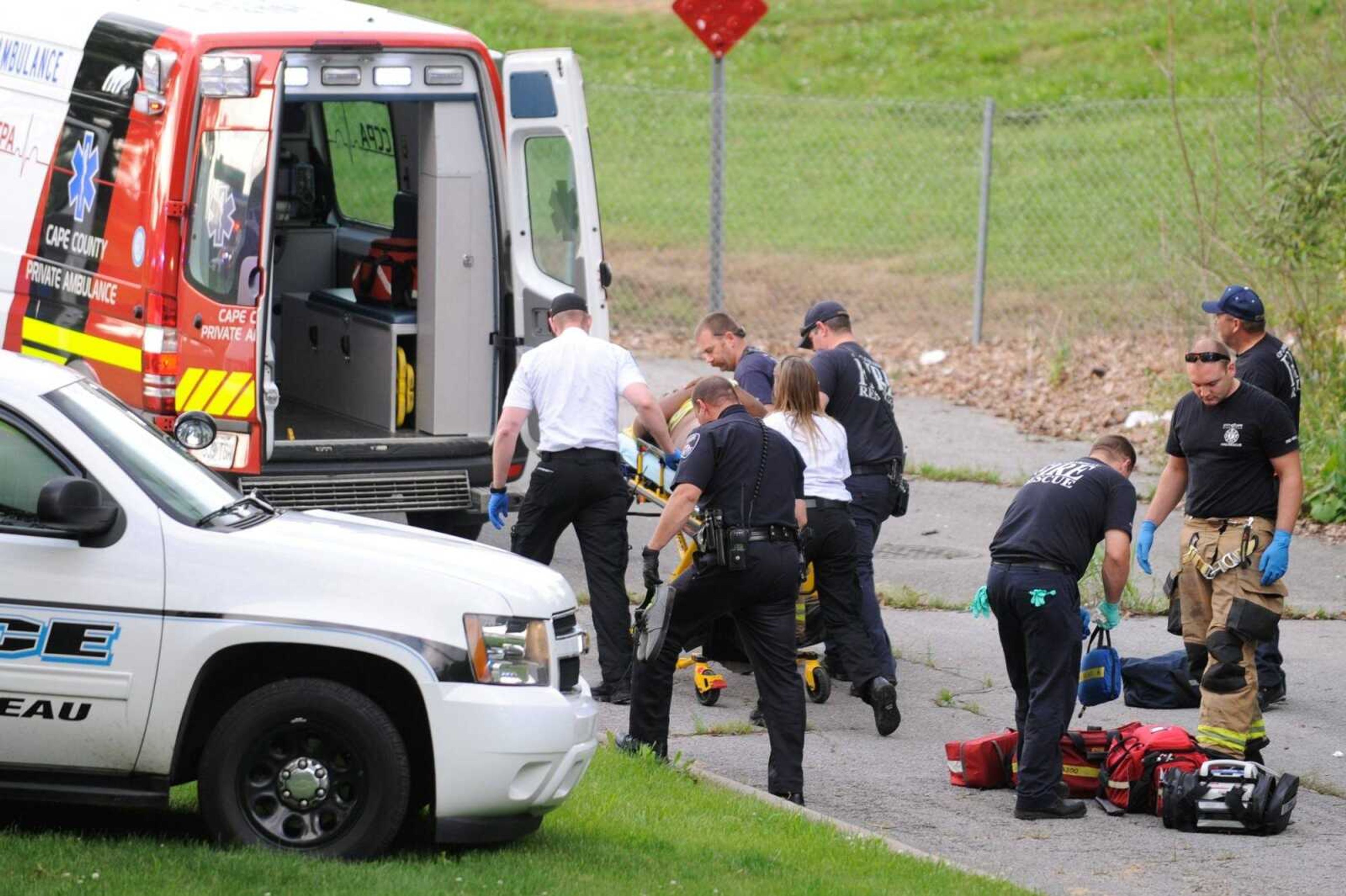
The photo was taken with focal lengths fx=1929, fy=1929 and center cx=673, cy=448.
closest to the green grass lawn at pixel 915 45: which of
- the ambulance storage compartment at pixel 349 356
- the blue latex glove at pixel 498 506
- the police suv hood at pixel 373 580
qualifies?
the ambulance storage compartment at pixel 349 356

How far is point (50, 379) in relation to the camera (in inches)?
244

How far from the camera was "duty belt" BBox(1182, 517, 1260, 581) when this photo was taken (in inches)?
323

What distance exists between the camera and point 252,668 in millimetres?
5945

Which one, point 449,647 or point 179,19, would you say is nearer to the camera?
point 449,647

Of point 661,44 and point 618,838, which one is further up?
point 661,44

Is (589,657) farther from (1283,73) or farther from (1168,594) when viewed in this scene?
(1283,73)

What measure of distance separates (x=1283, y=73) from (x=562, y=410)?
6.89m

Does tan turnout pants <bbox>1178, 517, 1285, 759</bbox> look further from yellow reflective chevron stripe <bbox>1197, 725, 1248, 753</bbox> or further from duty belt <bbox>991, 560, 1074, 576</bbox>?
duty belt <bbox>991, 560, 1074, 576</bbox>

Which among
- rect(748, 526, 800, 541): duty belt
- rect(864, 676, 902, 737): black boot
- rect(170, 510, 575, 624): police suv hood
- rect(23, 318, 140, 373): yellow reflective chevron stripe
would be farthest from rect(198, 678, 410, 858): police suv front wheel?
rect(23, 318, 140, 373): yellow reflective chevron stripe

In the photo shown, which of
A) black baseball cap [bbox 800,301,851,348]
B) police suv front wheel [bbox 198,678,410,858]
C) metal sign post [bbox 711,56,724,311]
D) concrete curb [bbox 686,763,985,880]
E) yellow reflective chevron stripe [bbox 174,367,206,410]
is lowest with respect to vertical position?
concrete curb [bbox 686,763,985,880]

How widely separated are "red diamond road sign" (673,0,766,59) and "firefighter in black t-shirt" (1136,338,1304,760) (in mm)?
5157

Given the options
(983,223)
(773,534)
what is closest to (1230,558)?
(773,534)

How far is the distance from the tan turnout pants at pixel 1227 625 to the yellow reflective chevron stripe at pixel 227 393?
446 cm

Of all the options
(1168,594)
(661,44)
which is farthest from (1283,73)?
(661,44)
